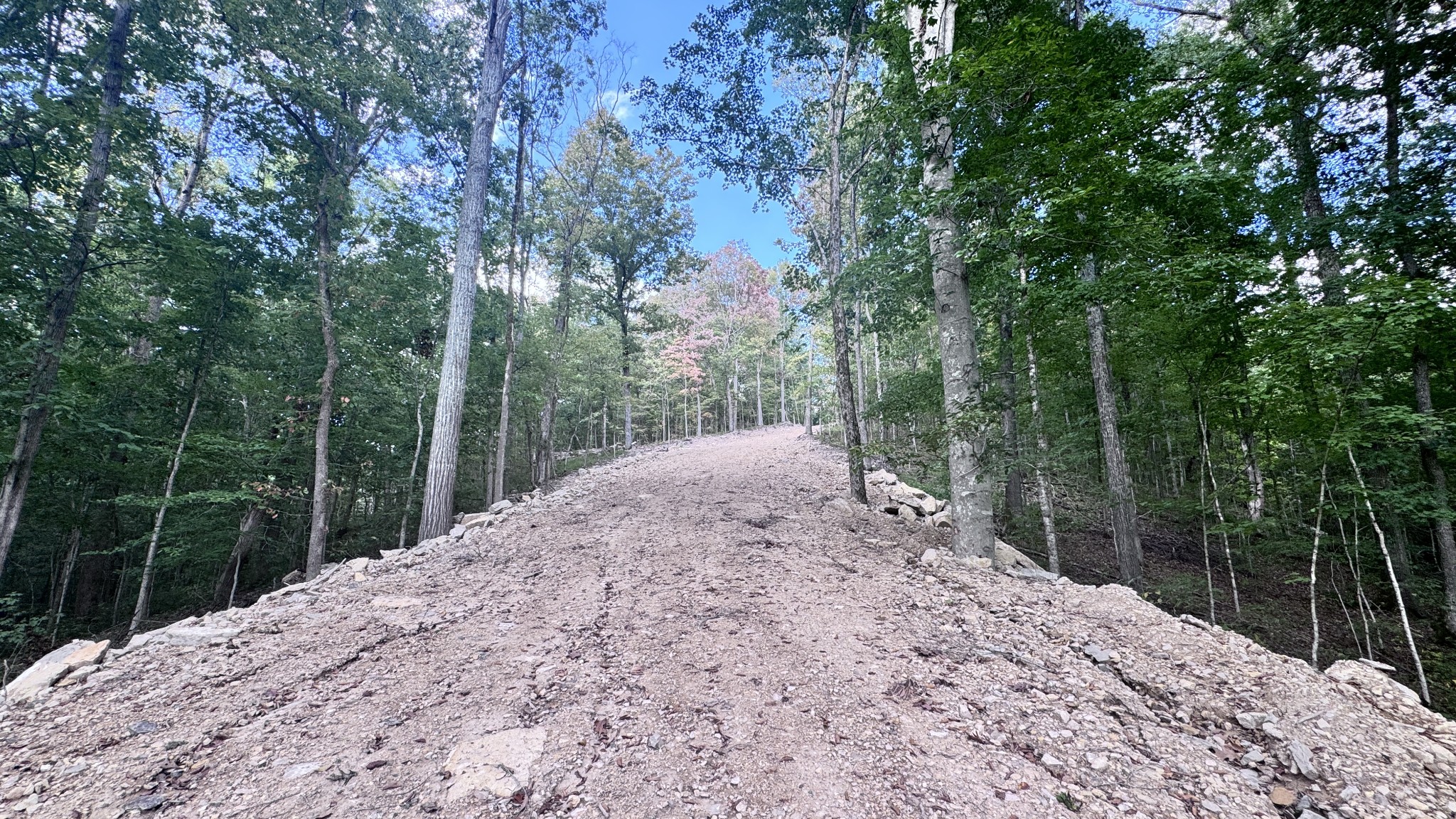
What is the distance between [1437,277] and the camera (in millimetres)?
5297

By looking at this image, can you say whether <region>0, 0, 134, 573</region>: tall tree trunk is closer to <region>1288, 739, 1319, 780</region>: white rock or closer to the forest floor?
the forest floor

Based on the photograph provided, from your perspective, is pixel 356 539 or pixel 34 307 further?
pixel 356 539

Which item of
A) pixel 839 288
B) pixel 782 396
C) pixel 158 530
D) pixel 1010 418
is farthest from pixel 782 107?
pixel 782 396

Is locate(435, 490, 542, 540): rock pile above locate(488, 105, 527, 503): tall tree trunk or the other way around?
the other way around

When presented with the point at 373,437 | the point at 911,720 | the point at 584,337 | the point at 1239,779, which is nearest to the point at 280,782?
the point at 911,720

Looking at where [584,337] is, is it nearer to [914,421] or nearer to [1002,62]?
[914,421]

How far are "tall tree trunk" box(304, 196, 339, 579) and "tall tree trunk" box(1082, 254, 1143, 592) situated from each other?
44.0ft

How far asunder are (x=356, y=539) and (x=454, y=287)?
9.65m

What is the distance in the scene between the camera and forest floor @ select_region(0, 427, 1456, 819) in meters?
Answer: 1.85

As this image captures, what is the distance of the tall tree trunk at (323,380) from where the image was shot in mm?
8555

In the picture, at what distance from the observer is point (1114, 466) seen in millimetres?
7066

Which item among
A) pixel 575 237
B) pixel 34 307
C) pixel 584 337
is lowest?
pixel 34 307

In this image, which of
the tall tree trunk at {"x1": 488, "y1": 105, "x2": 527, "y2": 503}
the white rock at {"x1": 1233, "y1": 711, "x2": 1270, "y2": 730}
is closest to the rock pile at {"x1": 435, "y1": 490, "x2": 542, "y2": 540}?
the tall tree trunk at {"x1": 488, "y1": 105, "x2": 527, "y2": 503}

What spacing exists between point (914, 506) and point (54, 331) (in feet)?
44.8
